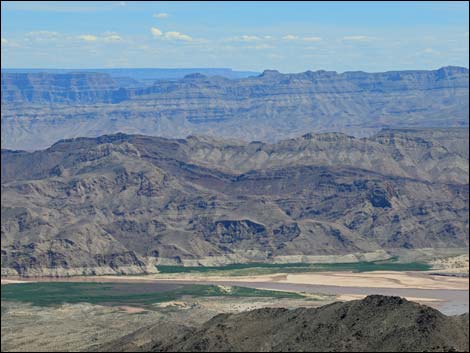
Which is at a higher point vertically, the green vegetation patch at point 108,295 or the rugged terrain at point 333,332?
the rugged terrain at point 333,332

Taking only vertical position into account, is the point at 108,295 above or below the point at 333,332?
below

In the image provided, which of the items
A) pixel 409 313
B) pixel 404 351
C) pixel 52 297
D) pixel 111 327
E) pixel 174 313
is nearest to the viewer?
pixel 404 351

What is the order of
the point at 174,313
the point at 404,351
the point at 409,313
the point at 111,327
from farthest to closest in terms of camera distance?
the point at 174,313
the point at 111,327
the point at 409,313
the point at 404,351

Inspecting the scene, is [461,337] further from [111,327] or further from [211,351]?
[111,327]

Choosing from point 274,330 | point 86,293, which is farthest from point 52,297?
point 274,330

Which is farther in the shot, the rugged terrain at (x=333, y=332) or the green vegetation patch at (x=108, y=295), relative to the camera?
the green vegetation patch at (x=108, y=295)

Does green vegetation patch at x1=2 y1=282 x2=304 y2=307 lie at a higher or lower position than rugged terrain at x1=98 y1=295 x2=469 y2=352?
lower

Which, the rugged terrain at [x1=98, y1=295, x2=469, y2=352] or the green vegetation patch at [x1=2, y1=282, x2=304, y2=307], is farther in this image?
the green vegetation patch at [x1=2, y1=282, x2=304, y2=307]

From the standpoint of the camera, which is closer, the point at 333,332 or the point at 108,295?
the point at 333,332
